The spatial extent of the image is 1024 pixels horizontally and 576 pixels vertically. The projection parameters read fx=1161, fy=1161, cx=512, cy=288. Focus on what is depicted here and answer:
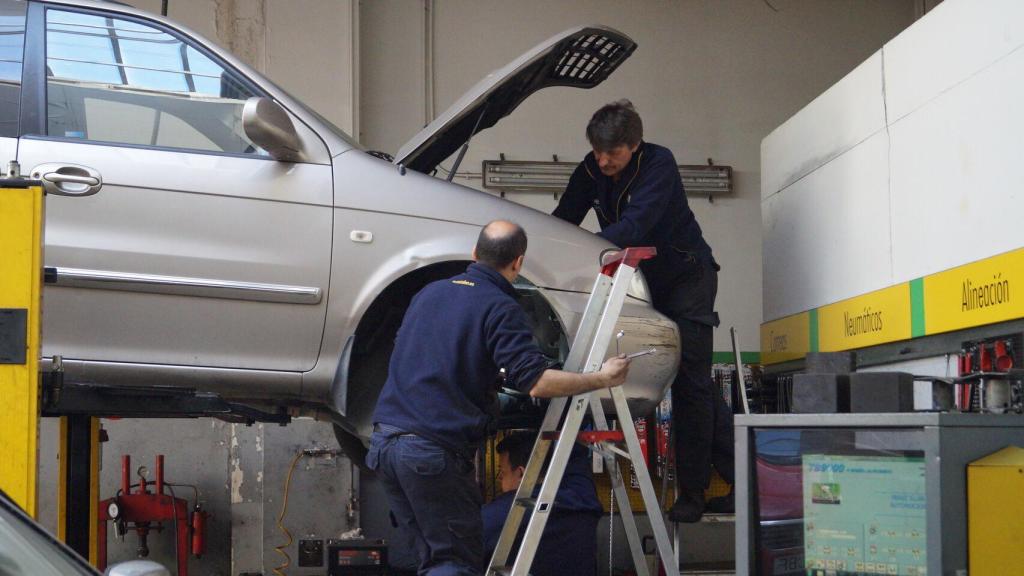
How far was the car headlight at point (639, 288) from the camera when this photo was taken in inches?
178

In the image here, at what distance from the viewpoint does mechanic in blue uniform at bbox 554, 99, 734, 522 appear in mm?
4769

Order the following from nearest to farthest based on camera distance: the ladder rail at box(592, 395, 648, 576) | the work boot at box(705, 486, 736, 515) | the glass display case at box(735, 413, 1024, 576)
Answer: the glass display case at box(735, 413, 1024, 576), the ladder rail at box(592, 395, 648, 576), the work boot at box(705, 486, 736, 515)

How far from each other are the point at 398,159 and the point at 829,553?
2465 millimetres

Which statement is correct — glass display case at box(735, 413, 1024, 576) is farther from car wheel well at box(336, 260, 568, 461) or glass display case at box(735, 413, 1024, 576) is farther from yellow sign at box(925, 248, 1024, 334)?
car wheel well at box(336, 260, 568, 461)

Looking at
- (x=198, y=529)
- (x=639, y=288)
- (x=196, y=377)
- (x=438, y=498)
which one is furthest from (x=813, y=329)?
(x=198, y=529)

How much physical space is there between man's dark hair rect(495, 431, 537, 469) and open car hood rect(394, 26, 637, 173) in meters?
1.17

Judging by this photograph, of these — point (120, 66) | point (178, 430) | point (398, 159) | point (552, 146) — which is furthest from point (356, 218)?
point (552, 146)

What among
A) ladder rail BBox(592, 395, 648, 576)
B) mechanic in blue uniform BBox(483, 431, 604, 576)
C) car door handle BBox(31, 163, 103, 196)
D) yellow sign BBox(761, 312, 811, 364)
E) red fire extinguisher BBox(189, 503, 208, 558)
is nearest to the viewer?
car door handle BBox(31, 163, 103, 196)

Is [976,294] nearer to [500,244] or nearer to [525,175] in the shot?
[500,244]

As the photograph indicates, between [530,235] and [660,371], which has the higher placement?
[530,235]

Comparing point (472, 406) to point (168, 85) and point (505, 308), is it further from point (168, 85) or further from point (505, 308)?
point (168, 85)

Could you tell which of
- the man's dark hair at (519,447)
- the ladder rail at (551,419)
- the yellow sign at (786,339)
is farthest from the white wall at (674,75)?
the ladder rail at (551,419)

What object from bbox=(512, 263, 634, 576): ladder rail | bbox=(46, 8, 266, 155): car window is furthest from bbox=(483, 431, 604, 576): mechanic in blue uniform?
bbox=(46, 8, 266, 155): car window

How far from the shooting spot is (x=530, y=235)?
4.34 m
